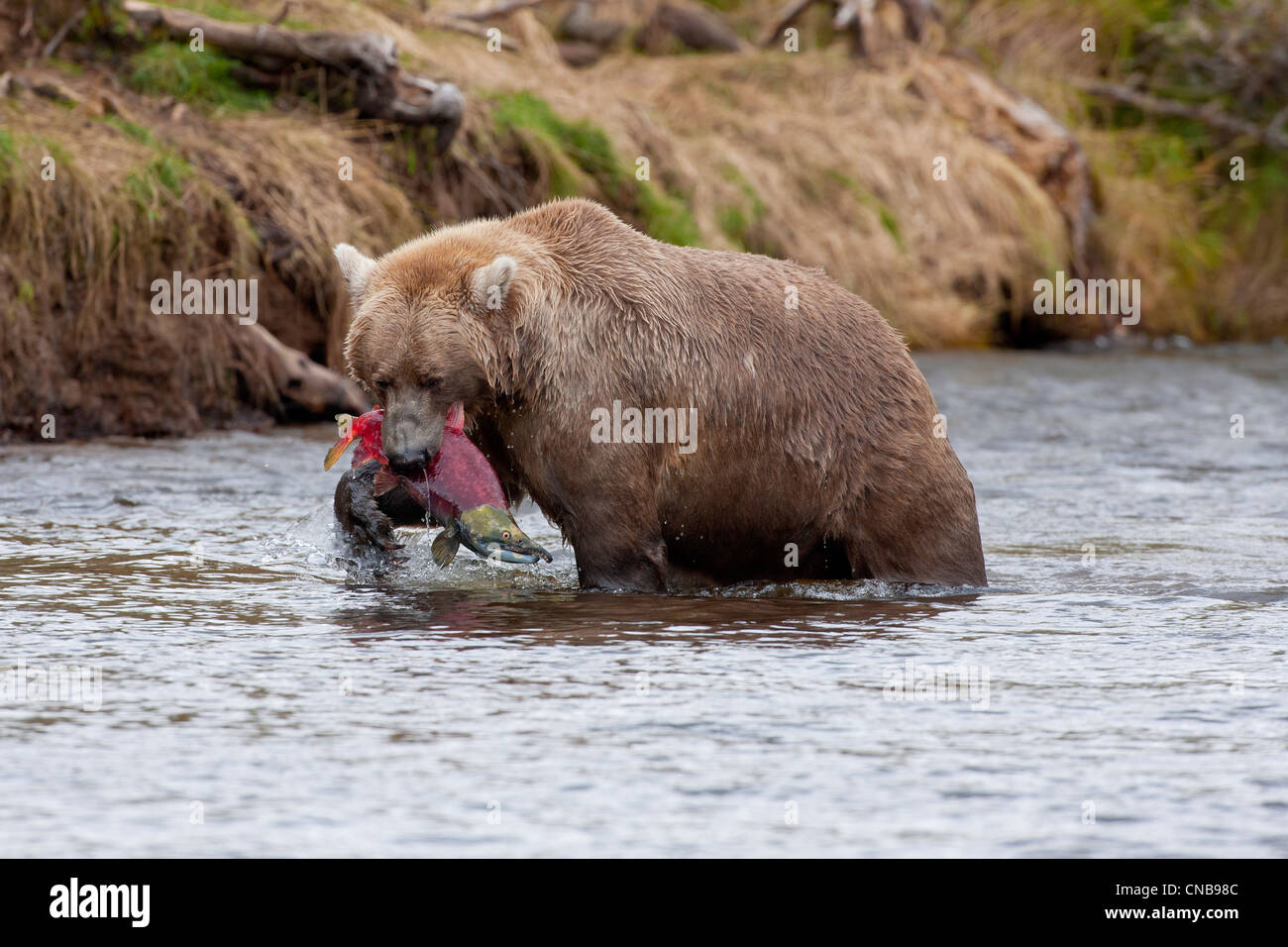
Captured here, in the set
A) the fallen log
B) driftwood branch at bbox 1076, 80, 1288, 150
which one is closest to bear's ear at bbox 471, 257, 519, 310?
the fallen log

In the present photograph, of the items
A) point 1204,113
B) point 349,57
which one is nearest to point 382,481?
point 349,57

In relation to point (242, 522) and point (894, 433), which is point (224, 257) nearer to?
point (242, 522)

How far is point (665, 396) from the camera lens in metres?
5.86

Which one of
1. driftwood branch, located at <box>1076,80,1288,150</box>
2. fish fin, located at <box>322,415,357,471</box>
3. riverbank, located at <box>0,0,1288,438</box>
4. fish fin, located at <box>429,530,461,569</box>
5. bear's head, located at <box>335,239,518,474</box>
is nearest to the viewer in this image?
bear's head, located at <box>335,239,518,474</box>

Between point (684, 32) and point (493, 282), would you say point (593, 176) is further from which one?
point (493, 282)

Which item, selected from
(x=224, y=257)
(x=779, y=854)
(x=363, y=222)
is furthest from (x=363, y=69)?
(x=779, y=854)

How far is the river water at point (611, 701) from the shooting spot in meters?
3.46

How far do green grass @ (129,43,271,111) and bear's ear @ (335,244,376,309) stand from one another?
249 inches

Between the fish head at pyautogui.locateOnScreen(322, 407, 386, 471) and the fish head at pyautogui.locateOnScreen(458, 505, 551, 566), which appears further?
the fish head at pyautogui.locateOnScreen(322, 407, 386, 471)

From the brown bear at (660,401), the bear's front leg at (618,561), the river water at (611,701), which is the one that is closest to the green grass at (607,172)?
the river water at (611,701)

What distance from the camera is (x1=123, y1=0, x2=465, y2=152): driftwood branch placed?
11695mm

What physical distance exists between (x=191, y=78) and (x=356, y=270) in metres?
6.66

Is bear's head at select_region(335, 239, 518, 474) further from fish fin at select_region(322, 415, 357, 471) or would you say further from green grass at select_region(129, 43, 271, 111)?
green grass at select_region(129, 43, 271, 111)

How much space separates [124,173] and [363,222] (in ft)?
5.71
